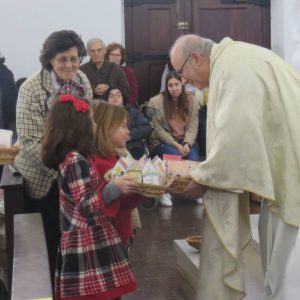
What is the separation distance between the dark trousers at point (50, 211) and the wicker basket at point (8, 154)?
245mm

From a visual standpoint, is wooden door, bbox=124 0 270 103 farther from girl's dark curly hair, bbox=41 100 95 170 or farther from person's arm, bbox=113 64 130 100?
girl's dark curly hair, bbox=41 100 95 170

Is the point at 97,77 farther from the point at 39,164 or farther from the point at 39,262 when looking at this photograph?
the point at 39,262

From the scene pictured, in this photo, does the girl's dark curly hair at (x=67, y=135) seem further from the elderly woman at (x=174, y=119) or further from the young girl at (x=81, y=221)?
the elderly woman at (x=174, y=119)

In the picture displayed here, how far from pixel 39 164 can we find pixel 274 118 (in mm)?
1419

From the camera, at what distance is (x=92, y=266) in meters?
3.09

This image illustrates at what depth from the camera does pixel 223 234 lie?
310 centimetres

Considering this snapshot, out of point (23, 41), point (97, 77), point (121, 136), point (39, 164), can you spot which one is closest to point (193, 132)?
point (97, 77)

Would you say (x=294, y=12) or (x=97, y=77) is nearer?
(x=294, y=12)

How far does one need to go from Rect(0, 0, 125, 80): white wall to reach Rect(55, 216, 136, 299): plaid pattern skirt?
216 inches

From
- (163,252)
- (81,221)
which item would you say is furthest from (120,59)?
(81,221)

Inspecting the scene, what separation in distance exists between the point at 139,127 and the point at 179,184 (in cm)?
382

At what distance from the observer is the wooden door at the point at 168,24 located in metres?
9.00

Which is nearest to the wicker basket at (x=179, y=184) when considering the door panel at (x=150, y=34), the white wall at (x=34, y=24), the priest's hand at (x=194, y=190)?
the priest's hand at (x=194, y=190)

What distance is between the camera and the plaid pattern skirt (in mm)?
3072
